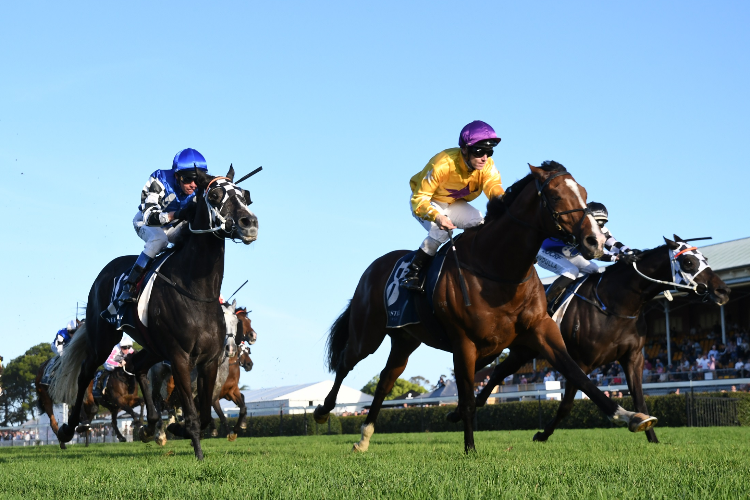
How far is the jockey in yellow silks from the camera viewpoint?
7.12 metres

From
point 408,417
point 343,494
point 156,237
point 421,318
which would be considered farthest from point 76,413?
point 408,417

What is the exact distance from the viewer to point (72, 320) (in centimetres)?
1619

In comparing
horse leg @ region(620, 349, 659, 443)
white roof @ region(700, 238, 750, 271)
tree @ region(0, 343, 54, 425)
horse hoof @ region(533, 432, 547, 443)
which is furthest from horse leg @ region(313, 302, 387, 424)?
tree @ region(0, 343, 54, 425)

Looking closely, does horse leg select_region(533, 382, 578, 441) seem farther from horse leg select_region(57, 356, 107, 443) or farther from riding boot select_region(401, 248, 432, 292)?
horse leg select_region(57, 356, 107, 443)

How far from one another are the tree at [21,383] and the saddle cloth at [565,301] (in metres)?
56.2

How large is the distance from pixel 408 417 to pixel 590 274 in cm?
1394

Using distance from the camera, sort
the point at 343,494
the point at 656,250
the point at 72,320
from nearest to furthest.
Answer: the point at 343,494 → the point at 656,250 → the point at 72,320

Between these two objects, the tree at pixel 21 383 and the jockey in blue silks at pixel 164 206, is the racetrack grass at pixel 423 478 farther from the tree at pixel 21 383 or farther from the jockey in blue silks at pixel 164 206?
the tree at pixel 21 383

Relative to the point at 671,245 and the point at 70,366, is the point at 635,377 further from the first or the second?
the point at 70,366

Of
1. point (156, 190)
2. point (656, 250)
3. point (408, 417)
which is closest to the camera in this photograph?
point (156, 190)

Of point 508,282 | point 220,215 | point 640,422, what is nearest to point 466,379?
point 508,282

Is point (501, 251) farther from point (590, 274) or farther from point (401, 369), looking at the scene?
point (590, 274)

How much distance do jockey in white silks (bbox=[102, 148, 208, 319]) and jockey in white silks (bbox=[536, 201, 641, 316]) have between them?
4334 mm

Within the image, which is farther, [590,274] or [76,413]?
[590,274]
